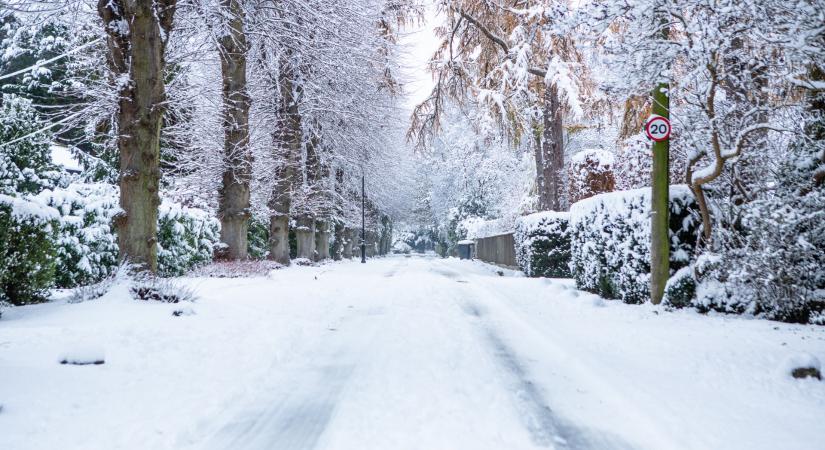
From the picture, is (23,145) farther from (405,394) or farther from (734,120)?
(734,120)

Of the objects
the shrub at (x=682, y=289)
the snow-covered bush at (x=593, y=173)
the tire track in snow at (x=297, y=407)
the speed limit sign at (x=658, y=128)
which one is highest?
the snow-covered bush at (x=593, y=173)

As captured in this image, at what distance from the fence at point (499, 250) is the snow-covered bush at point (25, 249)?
16.0 m

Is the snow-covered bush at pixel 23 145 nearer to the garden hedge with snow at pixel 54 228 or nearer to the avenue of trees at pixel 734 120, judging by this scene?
the garden hedge with snow at pixel 54 228

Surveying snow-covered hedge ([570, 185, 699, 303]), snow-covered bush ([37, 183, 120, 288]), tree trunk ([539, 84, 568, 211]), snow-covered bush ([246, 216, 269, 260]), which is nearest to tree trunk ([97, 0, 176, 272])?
snow-covered bush ([37, 183, 120, 288])

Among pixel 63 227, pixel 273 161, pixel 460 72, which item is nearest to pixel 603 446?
pixel 63 227

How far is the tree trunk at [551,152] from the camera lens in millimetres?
16172

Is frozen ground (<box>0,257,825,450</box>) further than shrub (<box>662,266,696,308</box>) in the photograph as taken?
No

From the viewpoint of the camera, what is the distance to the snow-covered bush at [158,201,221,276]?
11562mm

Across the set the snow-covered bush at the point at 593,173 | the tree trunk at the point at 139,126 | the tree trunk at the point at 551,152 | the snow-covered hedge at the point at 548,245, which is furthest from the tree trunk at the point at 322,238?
the tree trunk at the point at 139,126

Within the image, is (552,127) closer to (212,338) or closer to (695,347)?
(695,347)

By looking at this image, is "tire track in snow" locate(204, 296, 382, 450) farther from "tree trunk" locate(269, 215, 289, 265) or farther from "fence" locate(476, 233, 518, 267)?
"fence" locate(476, 233, 518, 267)

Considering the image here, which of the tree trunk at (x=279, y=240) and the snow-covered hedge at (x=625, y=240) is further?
the tree trunk at (x=279, y=240)

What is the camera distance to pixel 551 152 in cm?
1648

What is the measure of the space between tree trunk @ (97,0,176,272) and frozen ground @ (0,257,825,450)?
102 centimetres
